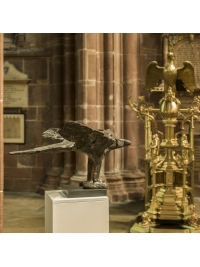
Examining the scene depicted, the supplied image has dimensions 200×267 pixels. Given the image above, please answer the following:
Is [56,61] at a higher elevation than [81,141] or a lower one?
higher

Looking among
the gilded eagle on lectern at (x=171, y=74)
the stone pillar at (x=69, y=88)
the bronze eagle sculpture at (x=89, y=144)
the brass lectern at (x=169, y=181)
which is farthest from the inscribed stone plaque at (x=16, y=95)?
the bronze eagle sculpture at (x=89, y=144)

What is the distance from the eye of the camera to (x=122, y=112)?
8992 millimetres

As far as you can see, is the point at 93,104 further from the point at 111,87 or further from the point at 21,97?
the point at 21,97

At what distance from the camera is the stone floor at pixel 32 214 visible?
6.60m

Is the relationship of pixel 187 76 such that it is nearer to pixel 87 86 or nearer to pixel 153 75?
pixel 153 75

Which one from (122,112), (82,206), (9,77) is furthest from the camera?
(9,77)

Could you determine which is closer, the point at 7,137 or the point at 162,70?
the point at 162,70

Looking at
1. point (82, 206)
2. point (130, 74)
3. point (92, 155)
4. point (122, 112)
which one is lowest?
point (82, 206)

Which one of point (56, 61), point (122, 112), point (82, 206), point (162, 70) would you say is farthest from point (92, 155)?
point (56, 61)

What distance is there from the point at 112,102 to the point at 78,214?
4197mm

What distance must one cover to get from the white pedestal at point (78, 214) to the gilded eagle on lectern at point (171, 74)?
245 centimetres

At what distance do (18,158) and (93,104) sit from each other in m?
2.26

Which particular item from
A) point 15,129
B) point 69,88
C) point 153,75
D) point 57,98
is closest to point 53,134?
point 153,75

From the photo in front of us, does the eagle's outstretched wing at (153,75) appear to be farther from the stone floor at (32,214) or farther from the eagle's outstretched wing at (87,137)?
the eagle's outstretched wing at (87,137)
